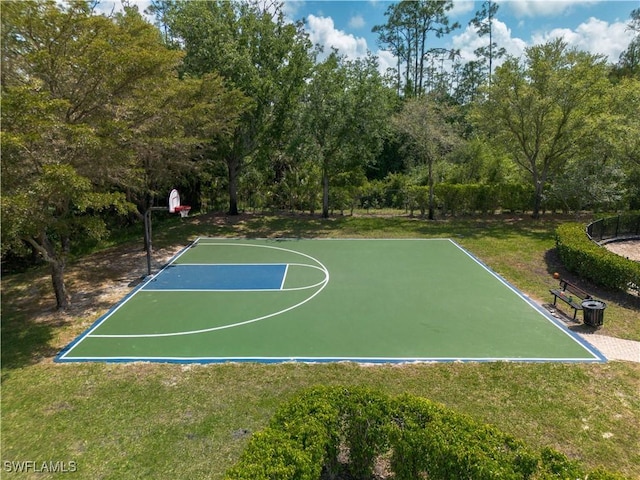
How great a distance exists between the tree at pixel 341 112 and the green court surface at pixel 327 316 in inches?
311

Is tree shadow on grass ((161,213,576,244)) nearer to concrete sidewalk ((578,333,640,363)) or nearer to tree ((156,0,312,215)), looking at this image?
tree ((156,0,312,215))

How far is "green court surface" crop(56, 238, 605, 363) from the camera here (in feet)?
26.8

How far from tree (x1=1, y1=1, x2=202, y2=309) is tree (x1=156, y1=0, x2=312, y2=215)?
7.84 m

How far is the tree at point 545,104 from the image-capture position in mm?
18781

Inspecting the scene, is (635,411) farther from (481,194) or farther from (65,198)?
(481,194)

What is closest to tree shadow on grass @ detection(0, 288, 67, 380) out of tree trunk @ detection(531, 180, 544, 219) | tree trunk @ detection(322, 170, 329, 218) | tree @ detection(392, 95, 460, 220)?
tree trunk @ detection(322, 170, 329, 218)

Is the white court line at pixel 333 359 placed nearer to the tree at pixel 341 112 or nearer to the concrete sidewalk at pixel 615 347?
the concrete sidewalk at pixel 615 347

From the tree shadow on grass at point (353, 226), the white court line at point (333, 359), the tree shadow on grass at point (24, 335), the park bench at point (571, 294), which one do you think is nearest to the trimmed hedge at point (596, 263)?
the park bench at point (571, 294)

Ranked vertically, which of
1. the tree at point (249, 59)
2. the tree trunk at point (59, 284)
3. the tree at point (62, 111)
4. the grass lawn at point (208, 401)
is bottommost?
the grass lawn at point (208, 401)

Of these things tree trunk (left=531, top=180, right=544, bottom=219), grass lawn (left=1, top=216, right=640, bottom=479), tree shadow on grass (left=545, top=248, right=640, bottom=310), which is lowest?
grass lawn (left=1, top=216, right=640, bottom=479)

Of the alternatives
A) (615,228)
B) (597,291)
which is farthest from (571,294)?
(615,228)

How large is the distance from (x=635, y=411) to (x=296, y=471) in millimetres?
5608

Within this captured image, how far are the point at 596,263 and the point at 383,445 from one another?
1018 centimetres

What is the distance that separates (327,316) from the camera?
9859 mm
